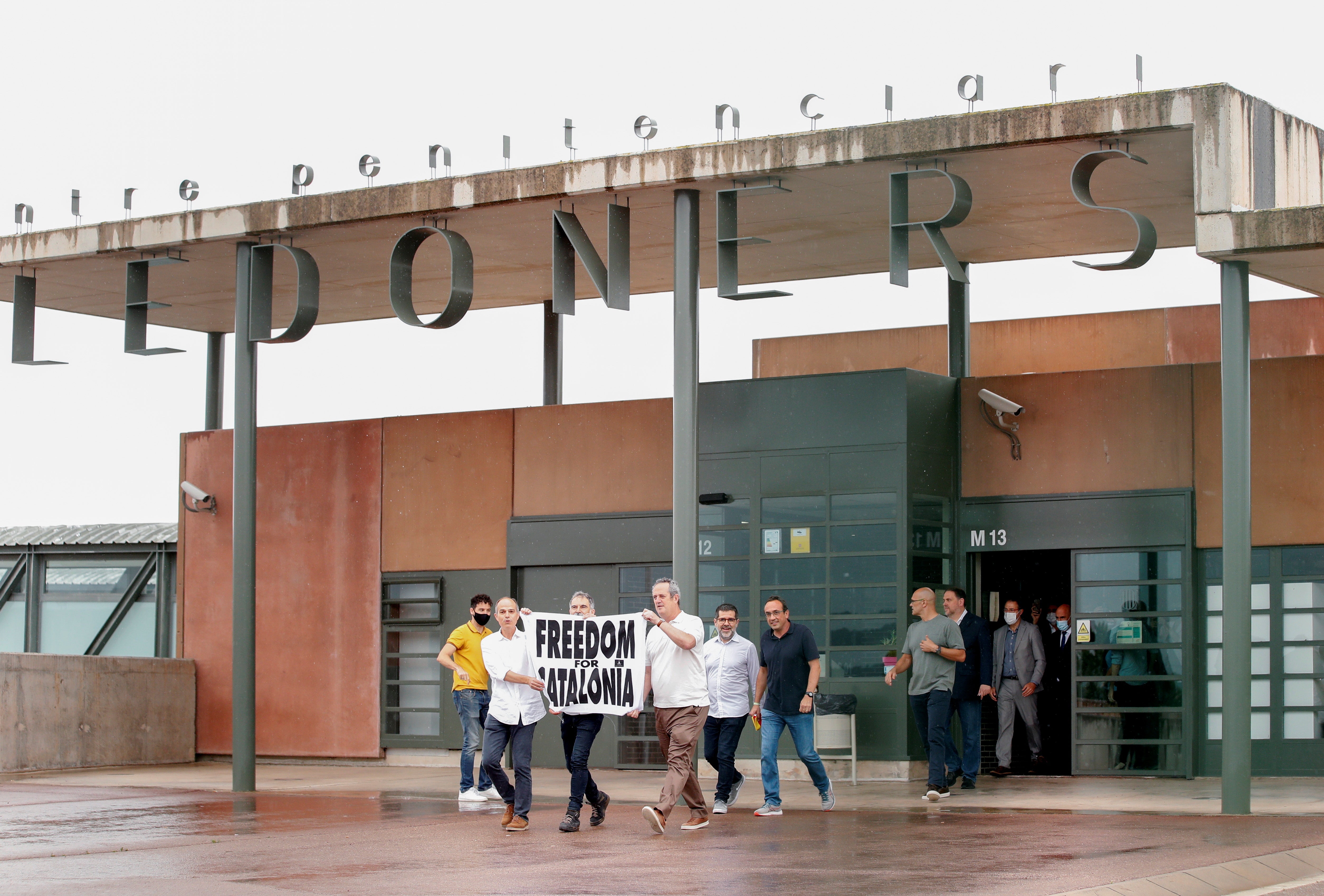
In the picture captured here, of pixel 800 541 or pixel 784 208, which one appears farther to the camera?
pixel 800 541

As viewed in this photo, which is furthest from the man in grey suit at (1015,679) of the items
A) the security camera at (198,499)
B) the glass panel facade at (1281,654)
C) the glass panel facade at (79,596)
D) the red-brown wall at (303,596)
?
the glass panel facade at (79,596)

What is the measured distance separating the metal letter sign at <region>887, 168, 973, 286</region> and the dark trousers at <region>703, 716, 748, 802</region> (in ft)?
14.1

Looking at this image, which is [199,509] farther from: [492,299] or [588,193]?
[588,193]

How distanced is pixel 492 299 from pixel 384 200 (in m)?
5.65

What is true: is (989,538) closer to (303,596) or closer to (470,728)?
(470,728)

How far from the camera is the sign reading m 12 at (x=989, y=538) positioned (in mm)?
18172

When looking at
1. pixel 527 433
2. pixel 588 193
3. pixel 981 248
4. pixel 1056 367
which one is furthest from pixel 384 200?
pixel 1056 367

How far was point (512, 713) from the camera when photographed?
12.7m

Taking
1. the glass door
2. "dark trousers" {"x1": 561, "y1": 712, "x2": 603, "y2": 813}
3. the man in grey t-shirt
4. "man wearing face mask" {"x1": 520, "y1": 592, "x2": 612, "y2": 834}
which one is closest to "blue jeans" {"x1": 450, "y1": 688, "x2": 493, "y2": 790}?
"man wearing face mask" {"x1": 520, "y1": 592, "x2": 612, "y2": 834}

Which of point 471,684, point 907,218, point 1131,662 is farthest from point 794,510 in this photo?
point 471,684

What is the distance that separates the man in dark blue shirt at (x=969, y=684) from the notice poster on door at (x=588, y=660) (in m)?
4.45

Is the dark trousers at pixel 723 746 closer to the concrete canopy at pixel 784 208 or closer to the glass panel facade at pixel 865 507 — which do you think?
the glass panel facade at pixel 865 507

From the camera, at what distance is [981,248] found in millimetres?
20219

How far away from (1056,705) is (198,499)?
11.5 meters
